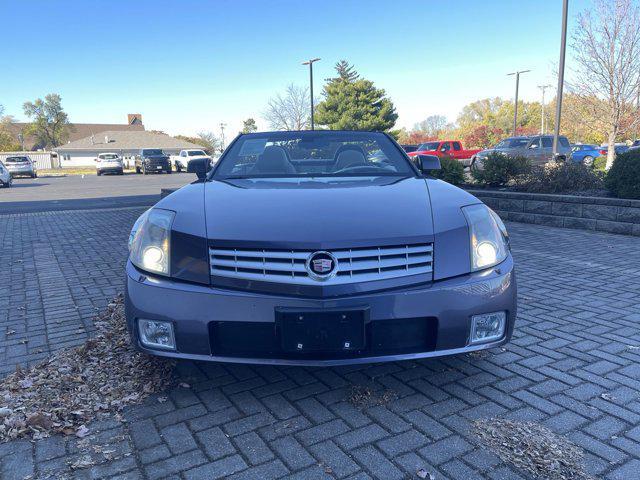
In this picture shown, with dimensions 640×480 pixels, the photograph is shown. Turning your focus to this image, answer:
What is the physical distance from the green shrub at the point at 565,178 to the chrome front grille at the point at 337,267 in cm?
813

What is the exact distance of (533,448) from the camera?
217cm

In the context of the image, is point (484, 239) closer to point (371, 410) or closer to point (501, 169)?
point (371, 410)

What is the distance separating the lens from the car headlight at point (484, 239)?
2.57 meters

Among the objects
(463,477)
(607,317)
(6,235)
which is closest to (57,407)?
(463,477)

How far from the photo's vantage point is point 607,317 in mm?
3949

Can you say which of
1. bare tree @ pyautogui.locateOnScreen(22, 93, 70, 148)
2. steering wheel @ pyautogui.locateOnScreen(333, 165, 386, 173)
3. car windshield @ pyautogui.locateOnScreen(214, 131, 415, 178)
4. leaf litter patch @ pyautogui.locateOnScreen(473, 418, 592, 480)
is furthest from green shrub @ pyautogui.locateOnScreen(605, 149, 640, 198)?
bare tree @ pyautogui.locateOnScreen(22, 93, 70, 148)

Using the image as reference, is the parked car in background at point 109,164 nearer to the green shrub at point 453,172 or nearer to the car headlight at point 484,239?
the green shrub at point 453,172

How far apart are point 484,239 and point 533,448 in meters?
1.05

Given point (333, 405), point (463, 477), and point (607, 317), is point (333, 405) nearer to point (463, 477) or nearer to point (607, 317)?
point (463, 477)

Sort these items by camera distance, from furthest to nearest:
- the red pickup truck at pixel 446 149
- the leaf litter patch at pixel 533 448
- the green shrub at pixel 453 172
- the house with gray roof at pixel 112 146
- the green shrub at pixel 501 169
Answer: the house with gray roof at pixel 112 146 → the red pickup truck at pixel 446 149 → the green shrub at pixel 453 172 → the green shrub at pixel 501 169 → the leaf litter patch at pixel 533 448

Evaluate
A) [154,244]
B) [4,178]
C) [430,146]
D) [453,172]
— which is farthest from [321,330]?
[4,178]

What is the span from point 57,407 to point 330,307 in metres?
1.58

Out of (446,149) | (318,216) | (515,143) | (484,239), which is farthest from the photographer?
(446,149)

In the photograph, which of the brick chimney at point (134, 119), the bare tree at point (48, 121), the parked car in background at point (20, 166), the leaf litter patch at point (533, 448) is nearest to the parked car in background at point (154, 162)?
→ the parked car in background at point (20, 166)
